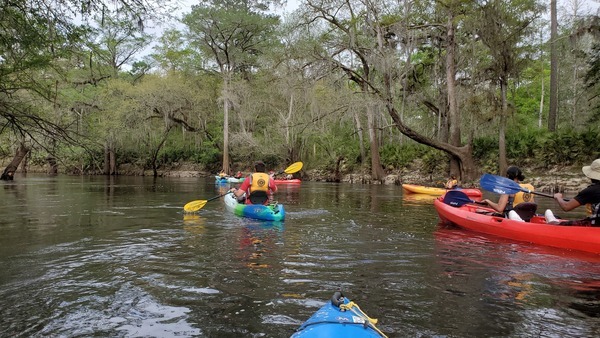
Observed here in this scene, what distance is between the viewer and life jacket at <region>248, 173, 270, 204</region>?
355 inches

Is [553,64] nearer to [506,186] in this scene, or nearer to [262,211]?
[506,186]

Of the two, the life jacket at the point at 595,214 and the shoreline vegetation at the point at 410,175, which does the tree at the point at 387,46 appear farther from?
the life jacket at the point at 595,214

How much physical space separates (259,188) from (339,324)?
6898 mm

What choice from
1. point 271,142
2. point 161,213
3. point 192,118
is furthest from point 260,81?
point 161,213

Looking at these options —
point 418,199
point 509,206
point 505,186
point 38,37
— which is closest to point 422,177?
point 418,199

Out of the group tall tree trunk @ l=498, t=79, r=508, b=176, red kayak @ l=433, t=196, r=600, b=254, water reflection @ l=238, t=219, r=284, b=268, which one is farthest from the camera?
tall tree trunk @ l=498, t=79, r=508, b=176

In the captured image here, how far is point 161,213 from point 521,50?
51.0ft

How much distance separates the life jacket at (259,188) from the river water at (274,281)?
102 centimetres

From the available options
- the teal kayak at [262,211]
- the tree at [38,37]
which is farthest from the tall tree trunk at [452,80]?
the tree at [38,37]

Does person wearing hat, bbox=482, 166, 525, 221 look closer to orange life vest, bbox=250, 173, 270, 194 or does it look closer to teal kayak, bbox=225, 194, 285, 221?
teal kayak, bbox=225, 194, 285, 221

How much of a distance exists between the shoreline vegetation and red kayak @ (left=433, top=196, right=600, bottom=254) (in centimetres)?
1052

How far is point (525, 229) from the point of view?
260 inches

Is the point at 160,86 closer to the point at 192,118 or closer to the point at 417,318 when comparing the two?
the point at 192,118

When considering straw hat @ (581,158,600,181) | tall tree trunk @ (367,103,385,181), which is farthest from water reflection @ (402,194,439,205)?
tall tree trunk @ (367,103,385,181)
